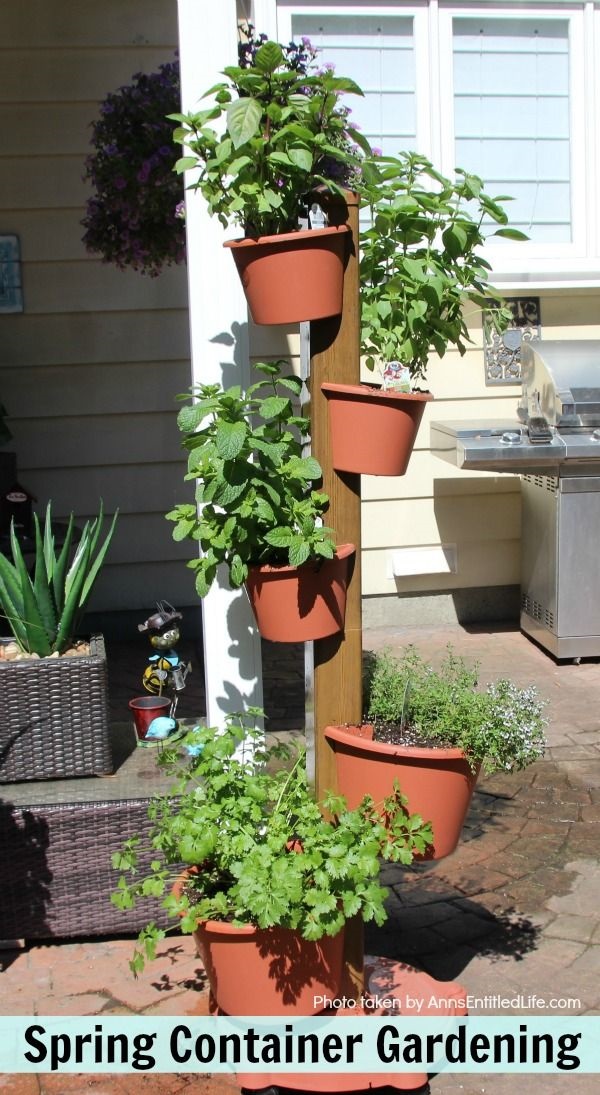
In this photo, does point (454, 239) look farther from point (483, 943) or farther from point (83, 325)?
point (83, 325)

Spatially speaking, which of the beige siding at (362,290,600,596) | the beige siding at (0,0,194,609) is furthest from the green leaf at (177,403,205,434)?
the beige siding at (0,0,194,609)

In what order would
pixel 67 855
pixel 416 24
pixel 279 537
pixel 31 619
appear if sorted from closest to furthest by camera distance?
1. pixel 279 537
2. pixel 67 855
3. pixel 31 619
4. pixel 416 24

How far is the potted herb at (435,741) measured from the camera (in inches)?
105

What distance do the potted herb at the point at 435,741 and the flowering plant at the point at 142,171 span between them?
2.45 metres

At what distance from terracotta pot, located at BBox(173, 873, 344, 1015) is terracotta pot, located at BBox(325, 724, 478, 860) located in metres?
0.33

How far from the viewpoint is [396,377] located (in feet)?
9.11

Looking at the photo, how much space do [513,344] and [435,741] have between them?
3837 millimetres

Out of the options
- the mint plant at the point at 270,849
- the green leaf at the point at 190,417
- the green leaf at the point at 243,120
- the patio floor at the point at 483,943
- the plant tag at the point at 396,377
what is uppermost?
the green leaf at the point at 243,120

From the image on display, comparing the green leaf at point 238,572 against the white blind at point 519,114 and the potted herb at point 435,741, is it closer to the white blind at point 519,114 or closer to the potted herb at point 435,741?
the potted herb at point 435,741

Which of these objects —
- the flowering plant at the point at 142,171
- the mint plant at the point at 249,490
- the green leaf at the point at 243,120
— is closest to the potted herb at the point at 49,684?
the mint plant at the point at 249,490

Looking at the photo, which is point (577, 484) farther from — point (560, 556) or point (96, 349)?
point (96, 349)

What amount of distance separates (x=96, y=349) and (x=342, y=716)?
3.94m

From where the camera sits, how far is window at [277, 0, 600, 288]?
604cm

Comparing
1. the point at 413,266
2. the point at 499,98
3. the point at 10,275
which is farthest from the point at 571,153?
the point at 413,266
